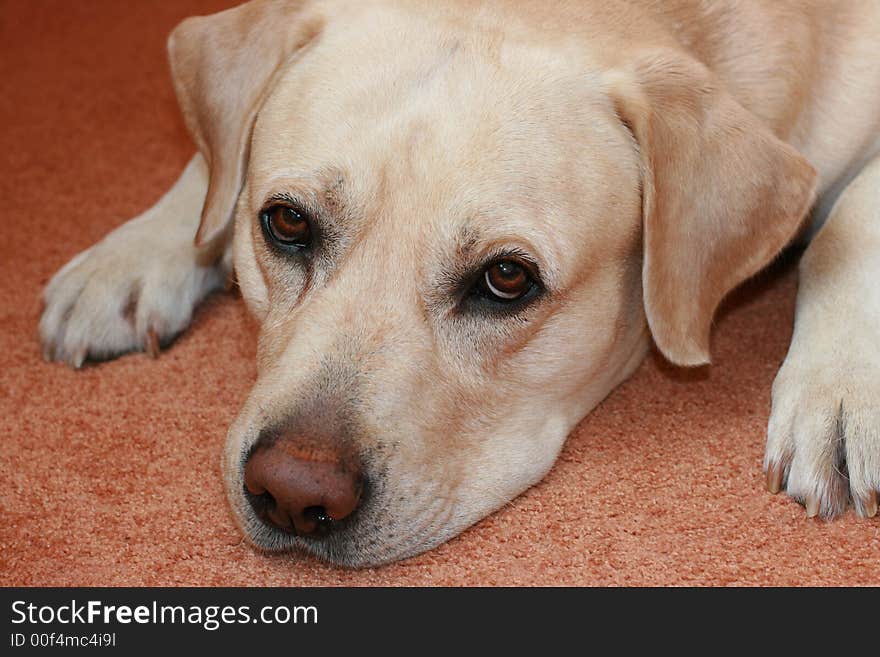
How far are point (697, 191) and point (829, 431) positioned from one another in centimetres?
60

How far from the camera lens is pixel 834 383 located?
2.70 metres

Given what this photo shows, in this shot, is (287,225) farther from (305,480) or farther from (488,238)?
(305,480)

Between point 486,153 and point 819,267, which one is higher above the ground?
point 486,153

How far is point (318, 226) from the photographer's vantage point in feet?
8.38

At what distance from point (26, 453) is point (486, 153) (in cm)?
132

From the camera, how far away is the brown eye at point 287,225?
261 centimetres

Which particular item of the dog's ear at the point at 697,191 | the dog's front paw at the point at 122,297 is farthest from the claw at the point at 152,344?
the dog's ear at the point at 697,191

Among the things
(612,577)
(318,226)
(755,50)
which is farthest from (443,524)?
(755,50)

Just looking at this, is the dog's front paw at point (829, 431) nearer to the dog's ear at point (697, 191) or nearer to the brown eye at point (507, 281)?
the dog's ear at point (697, 191)

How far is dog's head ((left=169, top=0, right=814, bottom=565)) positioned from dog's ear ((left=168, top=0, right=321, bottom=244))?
0.8 inches

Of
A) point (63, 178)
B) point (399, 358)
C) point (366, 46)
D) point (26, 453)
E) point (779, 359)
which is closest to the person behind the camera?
point (399, 358)

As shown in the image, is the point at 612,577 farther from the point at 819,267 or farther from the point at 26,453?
the point at 26,453

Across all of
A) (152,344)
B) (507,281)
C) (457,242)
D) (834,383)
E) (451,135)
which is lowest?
(152,344)

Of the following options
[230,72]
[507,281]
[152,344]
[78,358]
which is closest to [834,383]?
[507,281]
